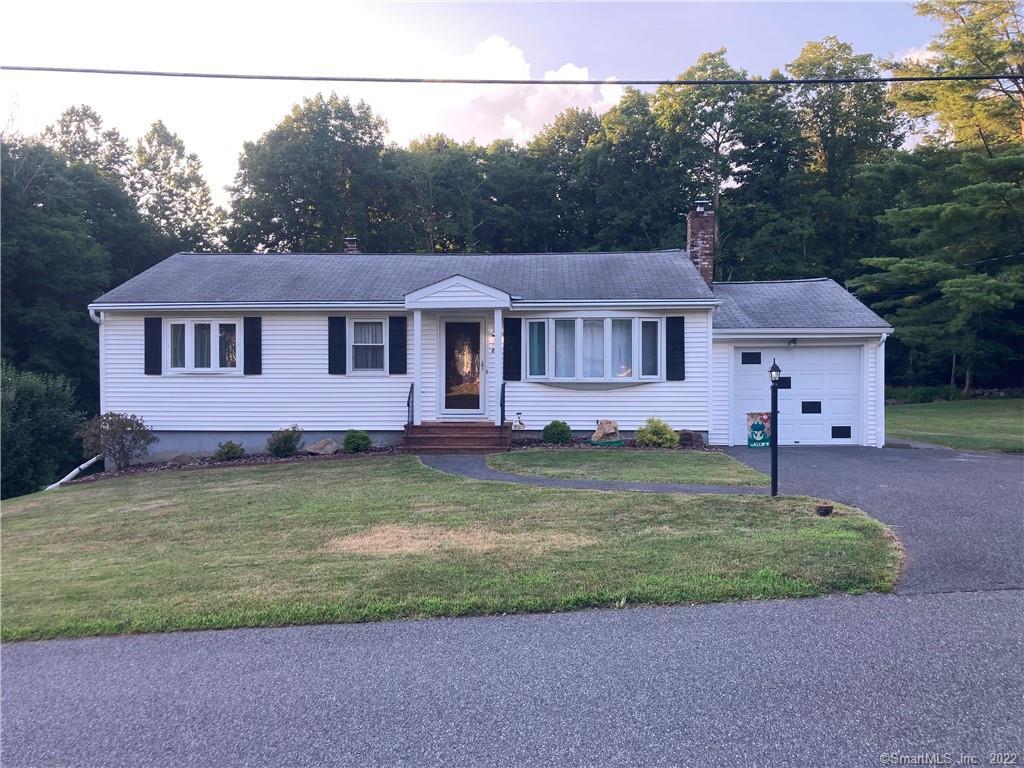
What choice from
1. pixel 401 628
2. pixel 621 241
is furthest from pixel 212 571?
pixel 621 241

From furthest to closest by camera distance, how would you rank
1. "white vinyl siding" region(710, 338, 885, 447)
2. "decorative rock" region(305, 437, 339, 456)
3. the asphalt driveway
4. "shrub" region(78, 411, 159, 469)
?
1. "white vinyl siding" region(710, 338, 885, 447)
2. "decorative rock" region(305, 437, 339, 456)
3. "shrub" region(78, 411, 159, 469)
4. the asphalt driveway

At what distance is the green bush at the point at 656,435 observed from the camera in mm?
14562

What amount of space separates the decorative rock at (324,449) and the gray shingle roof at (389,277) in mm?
2947

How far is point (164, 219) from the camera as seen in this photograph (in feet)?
119

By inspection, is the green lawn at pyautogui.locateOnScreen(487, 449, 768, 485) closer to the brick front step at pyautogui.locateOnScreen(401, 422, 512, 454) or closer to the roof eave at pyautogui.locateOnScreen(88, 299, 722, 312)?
the brick front step at pyautogui.locateOnScreen(401, 422, 512, 454)

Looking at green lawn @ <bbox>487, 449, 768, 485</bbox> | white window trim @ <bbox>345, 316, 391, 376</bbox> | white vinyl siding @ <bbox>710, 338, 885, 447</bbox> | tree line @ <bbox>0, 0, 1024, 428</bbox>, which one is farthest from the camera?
tree line @ <bbox>0, 0, 1024, 428</bbox>

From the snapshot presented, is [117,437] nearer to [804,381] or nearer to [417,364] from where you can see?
[417,364]

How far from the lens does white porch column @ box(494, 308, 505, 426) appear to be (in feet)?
48.6

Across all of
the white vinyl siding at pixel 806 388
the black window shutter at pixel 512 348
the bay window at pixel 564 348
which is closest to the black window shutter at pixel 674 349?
the white vinyl siding at pixel 806 388

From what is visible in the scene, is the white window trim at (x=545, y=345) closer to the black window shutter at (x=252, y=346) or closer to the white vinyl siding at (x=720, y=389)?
the white vinyl siding at (x=720, y=389)

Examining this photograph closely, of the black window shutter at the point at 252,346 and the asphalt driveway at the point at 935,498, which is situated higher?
the black window shutter at the point at 252,346

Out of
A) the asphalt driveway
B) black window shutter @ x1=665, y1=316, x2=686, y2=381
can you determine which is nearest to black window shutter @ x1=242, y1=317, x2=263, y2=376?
black window shutter @ x1=665, y1=316, x2=686, y2=381

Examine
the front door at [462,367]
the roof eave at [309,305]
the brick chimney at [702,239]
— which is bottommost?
the front door at [462,367]

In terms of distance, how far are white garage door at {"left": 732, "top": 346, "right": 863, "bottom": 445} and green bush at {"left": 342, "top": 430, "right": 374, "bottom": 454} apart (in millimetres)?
7722
